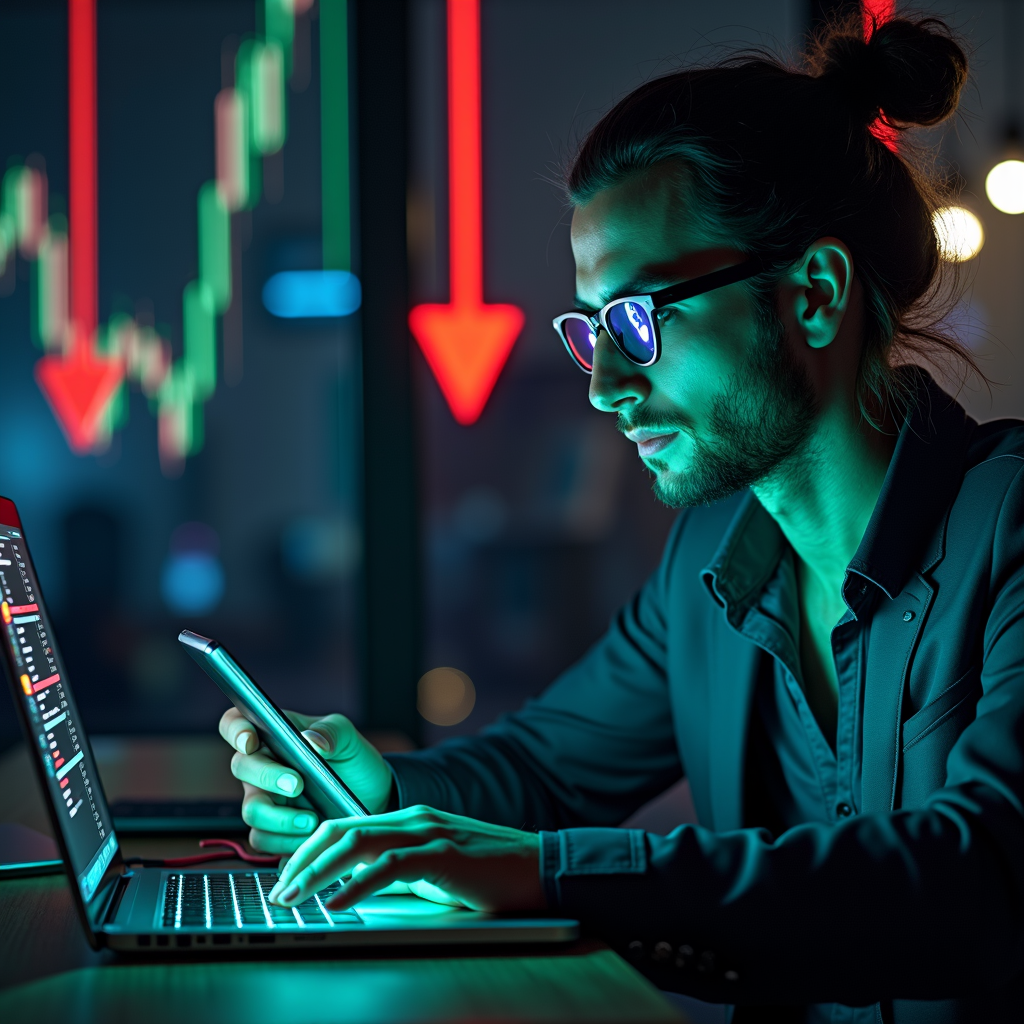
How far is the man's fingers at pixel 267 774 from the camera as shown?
1.01 metres

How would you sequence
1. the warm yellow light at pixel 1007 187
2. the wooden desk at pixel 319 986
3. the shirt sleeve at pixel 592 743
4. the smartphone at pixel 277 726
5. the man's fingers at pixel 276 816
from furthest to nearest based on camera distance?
the warm yellow light at pixel 1007 187, the shirt sleeve at pixel 592 743, the man's fingers at pixel 276 816, the smartphone at pixel 277 726, the wooden desk at pixel 319 986

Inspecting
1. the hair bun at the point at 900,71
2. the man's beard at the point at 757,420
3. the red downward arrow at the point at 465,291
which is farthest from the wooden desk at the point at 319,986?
the red downward arrow at the point at 465,291

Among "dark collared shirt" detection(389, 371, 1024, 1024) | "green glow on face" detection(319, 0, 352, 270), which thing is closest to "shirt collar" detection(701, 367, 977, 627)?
"dark collared shirt" detection(389, 371, 1024, 1024)

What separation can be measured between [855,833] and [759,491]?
0.55 meters

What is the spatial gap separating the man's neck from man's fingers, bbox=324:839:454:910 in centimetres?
67

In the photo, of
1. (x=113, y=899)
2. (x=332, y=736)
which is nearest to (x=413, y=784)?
(x=332, y=736)

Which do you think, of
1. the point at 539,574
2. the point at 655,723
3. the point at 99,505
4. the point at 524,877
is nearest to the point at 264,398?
the point at 99,505

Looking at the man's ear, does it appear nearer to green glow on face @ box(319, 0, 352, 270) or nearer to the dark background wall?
the dark background wall

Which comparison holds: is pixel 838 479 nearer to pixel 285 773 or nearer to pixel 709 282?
pixel 709 282

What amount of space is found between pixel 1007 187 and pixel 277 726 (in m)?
2.46

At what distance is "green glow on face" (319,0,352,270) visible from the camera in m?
2.18

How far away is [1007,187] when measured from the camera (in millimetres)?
2627

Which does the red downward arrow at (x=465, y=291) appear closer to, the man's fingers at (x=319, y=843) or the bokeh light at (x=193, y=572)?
the bokeh light at (x=193, y=572)

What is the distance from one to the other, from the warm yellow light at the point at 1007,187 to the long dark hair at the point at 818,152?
5.04ft
